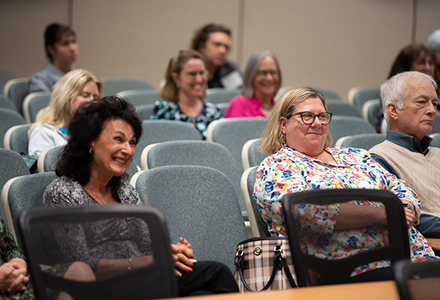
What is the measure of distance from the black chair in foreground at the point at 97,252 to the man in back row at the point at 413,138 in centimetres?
151

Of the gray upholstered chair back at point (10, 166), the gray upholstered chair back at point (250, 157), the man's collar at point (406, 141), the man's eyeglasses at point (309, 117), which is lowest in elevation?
the gray upholstered chair back at point (250, 157)

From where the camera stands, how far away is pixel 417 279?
1.09m

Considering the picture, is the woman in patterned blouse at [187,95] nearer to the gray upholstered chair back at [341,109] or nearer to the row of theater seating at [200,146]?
the row of theater seating at [200,146]

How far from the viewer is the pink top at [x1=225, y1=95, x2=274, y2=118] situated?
3.97 metres

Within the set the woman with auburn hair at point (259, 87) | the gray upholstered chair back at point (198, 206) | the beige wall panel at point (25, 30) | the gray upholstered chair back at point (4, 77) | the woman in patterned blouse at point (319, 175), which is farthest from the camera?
the beige wall panel at point (25, 30)

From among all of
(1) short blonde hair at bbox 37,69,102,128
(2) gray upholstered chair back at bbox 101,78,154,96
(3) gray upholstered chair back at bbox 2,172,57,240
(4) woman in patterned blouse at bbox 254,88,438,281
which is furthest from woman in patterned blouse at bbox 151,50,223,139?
(3) gray upholstered chair back at bbox 2,172,57,240

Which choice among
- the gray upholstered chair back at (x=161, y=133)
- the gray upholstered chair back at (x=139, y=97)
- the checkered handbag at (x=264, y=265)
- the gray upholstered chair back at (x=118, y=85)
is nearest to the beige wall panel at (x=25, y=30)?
the gray upholstered chair back at (x=118, y=85)

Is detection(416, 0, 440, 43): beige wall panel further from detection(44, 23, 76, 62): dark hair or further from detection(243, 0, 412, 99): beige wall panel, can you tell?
detection(44, 23, 76, 62): dark hair

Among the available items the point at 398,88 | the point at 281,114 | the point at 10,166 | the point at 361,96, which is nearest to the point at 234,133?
the point at 281,114

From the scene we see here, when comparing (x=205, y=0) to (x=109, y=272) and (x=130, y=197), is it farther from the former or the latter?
(x=109, y=272)

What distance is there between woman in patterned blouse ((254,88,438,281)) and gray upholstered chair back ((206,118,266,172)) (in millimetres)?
811

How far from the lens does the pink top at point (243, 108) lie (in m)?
3.97

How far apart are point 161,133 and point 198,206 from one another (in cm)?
107

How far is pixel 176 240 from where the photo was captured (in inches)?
84.3
